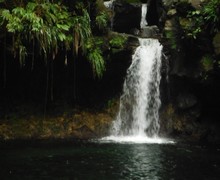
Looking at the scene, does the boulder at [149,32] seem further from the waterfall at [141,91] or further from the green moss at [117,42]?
the green moss at [117,42]

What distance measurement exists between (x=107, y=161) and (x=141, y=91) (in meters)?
7.63

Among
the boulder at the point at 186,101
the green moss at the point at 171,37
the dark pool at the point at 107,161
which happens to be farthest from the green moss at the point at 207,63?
the dark pool at the point at 107,161

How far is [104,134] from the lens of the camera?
19281 mm

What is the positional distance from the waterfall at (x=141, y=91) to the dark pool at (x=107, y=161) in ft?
11.1

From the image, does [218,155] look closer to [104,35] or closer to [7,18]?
[104,35]

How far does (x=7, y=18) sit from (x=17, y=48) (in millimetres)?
1607

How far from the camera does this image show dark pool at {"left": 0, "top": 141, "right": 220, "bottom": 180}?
10969 millimetres

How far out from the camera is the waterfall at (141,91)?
64.0ft

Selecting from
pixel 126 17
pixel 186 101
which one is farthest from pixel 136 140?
pixel 126 17

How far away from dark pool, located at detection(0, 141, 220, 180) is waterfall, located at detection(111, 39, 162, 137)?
340cm

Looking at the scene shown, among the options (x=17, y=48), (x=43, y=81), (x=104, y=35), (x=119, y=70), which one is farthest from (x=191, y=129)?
(x=17, y=48)

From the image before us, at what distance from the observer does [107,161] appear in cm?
1267

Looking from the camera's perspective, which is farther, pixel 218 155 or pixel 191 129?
pixel 191 129

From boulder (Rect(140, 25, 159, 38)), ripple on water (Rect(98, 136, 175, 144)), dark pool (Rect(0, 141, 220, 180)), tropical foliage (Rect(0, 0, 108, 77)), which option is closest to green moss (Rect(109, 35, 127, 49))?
tropical foliage (Rect(0, 0, 108, 77))
